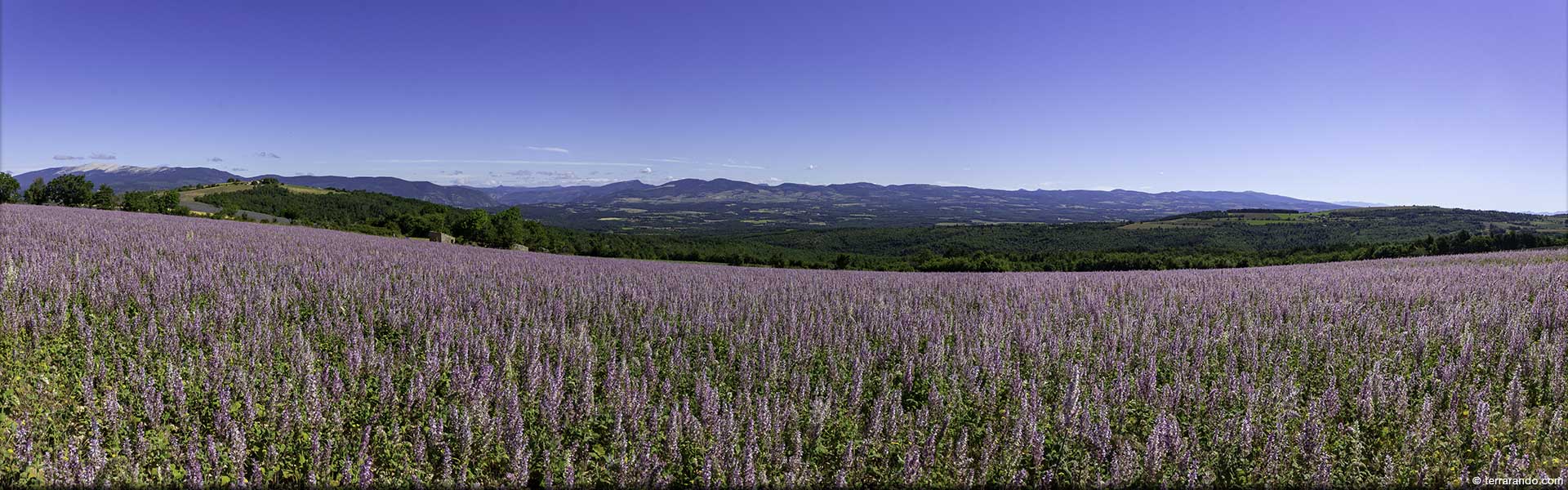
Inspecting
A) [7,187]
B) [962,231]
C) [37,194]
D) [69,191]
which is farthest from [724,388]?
[962,231]

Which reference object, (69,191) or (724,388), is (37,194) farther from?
(724,388)

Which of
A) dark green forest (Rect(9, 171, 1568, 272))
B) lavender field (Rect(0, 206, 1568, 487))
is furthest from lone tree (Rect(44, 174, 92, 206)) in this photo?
lavender field (Rect(0, 206, 1568, 487))

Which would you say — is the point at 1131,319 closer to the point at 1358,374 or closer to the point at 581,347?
the point at 1358,374

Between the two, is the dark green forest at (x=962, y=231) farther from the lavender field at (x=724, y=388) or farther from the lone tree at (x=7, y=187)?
the lavender field at (x=724, y=388)

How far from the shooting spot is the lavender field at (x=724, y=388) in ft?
10.2

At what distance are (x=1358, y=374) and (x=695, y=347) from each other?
5.44m

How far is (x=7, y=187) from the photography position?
134ft

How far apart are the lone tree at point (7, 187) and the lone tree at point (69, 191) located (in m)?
1.93

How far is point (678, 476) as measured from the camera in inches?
125

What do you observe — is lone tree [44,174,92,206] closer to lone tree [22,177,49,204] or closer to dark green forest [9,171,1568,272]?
dark green forest [9,171,1568,272]

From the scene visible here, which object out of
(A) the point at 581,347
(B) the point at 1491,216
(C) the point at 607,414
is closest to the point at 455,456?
(C) the point at 607,414

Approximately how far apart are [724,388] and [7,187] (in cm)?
6464

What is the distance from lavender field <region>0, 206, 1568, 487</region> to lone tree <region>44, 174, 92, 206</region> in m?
57.4

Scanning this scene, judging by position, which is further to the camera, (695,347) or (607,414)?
(695,347)
